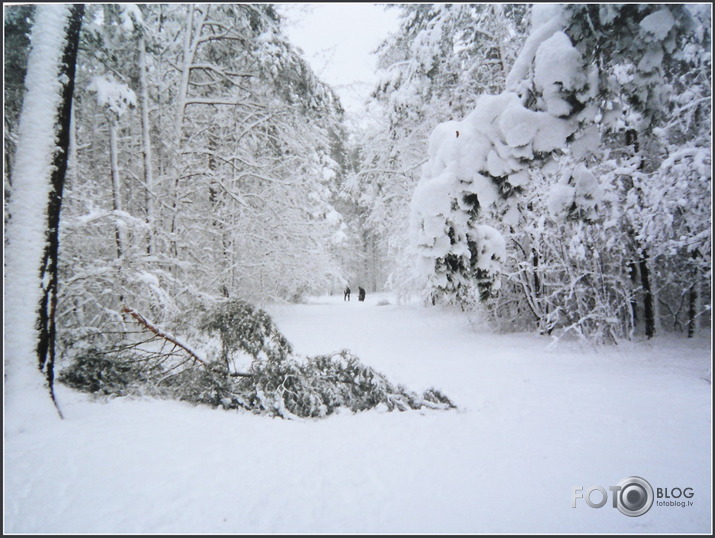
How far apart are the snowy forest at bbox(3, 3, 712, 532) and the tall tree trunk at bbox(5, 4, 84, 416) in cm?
2

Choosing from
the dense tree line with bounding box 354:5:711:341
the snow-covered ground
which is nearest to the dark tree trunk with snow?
the snow-covered ground

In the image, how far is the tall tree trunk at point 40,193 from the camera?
3.18m

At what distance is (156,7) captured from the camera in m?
7.49

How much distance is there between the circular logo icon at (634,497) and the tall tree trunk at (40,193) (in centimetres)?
502

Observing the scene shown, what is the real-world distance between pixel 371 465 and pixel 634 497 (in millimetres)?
1920

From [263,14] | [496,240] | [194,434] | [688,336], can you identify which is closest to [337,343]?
[194,434]

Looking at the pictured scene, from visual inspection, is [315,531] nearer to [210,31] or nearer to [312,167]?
[210,31]

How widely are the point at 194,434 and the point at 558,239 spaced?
7721mm

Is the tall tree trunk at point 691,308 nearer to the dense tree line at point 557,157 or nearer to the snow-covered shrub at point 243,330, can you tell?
the dense tree line at point 557,157

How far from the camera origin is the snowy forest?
8.32ft

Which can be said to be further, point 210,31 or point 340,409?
point 210,31

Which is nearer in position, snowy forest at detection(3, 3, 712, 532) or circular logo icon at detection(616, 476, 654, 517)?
circular logo icon at detection(616, 476, 654, 517)

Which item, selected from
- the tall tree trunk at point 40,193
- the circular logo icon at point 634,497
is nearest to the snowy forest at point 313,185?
the tall tree trunk at point 40,193

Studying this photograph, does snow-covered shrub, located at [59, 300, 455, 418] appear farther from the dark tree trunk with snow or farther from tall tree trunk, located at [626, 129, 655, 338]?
tall tree trunk, located at [626, 129, 655, 338]
